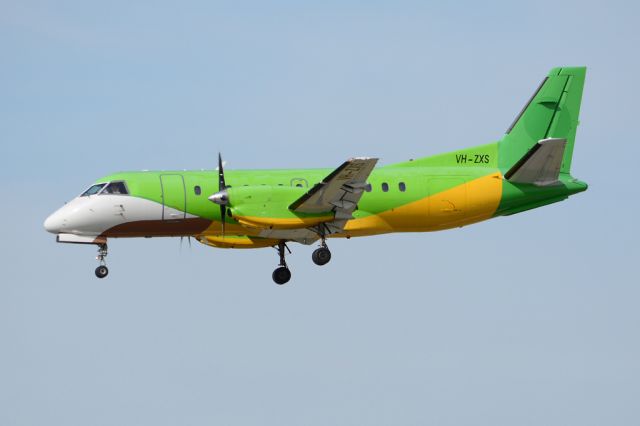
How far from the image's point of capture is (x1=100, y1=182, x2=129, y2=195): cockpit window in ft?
106

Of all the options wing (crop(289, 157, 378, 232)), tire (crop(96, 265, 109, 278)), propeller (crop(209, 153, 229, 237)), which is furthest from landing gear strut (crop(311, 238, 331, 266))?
tire (crop(96, 265, 109, 278))

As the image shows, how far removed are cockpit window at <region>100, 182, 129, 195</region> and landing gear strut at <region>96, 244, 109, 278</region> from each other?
59.7 inches

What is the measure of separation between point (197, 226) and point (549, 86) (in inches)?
461

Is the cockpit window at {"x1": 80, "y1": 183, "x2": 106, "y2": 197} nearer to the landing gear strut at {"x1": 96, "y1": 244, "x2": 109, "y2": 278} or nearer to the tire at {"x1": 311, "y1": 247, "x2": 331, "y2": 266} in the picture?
the landing gear strut at {"x1": 96, "y1": 244, "x2": 109, "y2": 278}

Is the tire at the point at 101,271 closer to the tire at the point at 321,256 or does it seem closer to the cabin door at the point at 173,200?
the cabin door at the point at 173,200

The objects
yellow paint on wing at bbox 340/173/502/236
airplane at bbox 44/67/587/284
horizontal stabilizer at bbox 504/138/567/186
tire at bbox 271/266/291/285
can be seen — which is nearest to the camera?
airplane at bbox 44/67/587/284

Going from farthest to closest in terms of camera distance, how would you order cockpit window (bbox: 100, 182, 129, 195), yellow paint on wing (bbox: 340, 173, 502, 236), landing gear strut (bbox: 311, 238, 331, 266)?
yellow paint on wing (bbox: 340, 173, 502, 236) < cockpit window (bbox: 100, 182, 129, 195) < landing gear strut (bbox: 311, 238, 331, 266)

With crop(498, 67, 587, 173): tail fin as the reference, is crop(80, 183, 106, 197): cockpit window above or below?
below

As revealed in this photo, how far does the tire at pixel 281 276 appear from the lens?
113 ft

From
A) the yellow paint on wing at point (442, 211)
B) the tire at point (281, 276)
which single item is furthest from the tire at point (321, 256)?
the tire at point (281, 276)

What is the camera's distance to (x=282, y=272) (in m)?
34.5

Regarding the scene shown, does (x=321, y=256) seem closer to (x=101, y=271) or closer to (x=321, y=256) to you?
(x=321, y=256)

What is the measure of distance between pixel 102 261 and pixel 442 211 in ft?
31.9

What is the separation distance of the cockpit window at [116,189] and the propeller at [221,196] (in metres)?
2.65
